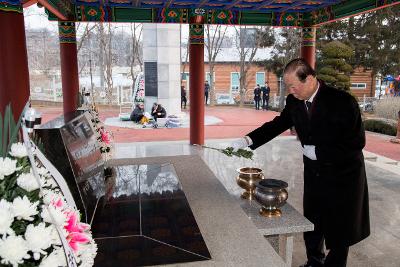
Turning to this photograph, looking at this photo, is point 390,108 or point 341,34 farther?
point 341,34

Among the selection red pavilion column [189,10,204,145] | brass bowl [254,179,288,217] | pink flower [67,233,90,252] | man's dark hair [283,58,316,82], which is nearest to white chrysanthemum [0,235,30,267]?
pink flower [67,233,90,252]

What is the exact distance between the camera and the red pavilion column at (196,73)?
344 inches

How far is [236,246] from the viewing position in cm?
187

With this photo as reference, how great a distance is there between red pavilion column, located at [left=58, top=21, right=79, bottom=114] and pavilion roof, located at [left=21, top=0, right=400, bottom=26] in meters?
0.27

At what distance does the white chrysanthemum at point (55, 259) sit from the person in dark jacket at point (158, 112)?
42.2ft

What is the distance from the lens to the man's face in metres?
2.65

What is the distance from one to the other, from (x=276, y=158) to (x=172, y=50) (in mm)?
8382

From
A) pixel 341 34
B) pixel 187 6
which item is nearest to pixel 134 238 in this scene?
pixel 187 6

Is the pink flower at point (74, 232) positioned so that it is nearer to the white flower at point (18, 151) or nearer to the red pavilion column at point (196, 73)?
the white flower at point (18, 151)

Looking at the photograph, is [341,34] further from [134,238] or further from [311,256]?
[134,238]

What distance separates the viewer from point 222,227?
211cm

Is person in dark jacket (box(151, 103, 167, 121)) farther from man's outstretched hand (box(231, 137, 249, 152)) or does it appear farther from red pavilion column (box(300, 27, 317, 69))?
man's outstretched hand (box(231, 137, 249, 152))

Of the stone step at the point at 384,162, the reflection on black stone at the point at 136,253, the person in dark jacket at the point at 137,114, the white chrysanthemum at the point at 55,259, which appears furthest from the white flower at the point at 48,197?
the person in dark jacket at the point at 137,114

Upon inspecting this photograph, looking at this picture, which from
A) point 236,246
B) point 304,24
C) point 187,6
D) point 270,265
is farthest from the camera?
point 304,24
